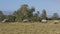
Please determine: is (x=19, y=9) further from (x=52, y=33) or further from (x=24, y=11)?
(x=52, y=33)

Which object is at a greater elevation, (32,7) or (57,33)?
(32,7)

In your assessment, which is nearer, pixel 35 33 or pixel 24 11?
pixel 35 33

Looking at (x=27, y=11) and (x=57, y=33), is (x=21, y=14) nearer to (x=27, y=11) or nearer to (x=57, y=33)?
(x=27, y=11)

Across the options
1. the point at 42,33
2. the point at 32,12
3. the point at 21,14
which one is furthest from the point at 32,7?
the point at 42,33

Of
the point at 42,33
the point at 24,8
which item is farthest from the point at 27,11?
the point at 42,33

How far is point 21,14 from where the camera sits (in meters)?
38.8

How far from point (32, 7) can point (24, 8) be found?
2.47 meters

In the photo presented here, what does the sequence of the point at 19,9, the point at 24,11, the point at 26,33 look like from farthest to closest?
the point at 19,9 → the point at 24,11 → the point at 26,33

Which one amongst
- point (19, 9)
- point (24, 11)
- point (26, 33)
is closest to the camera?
point (26, 33)

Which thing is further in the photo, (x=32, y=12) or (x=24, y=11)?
(x=32, y=12)

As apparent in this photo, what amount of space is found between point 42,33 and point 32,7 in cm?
2941

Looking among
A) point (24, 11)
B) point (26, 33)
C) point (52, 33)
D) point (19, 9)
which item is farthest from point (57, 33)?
point (19, 9)

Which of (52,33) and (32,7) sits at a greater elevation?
(32,7)

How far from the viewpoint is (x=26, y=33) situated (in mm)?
11820
